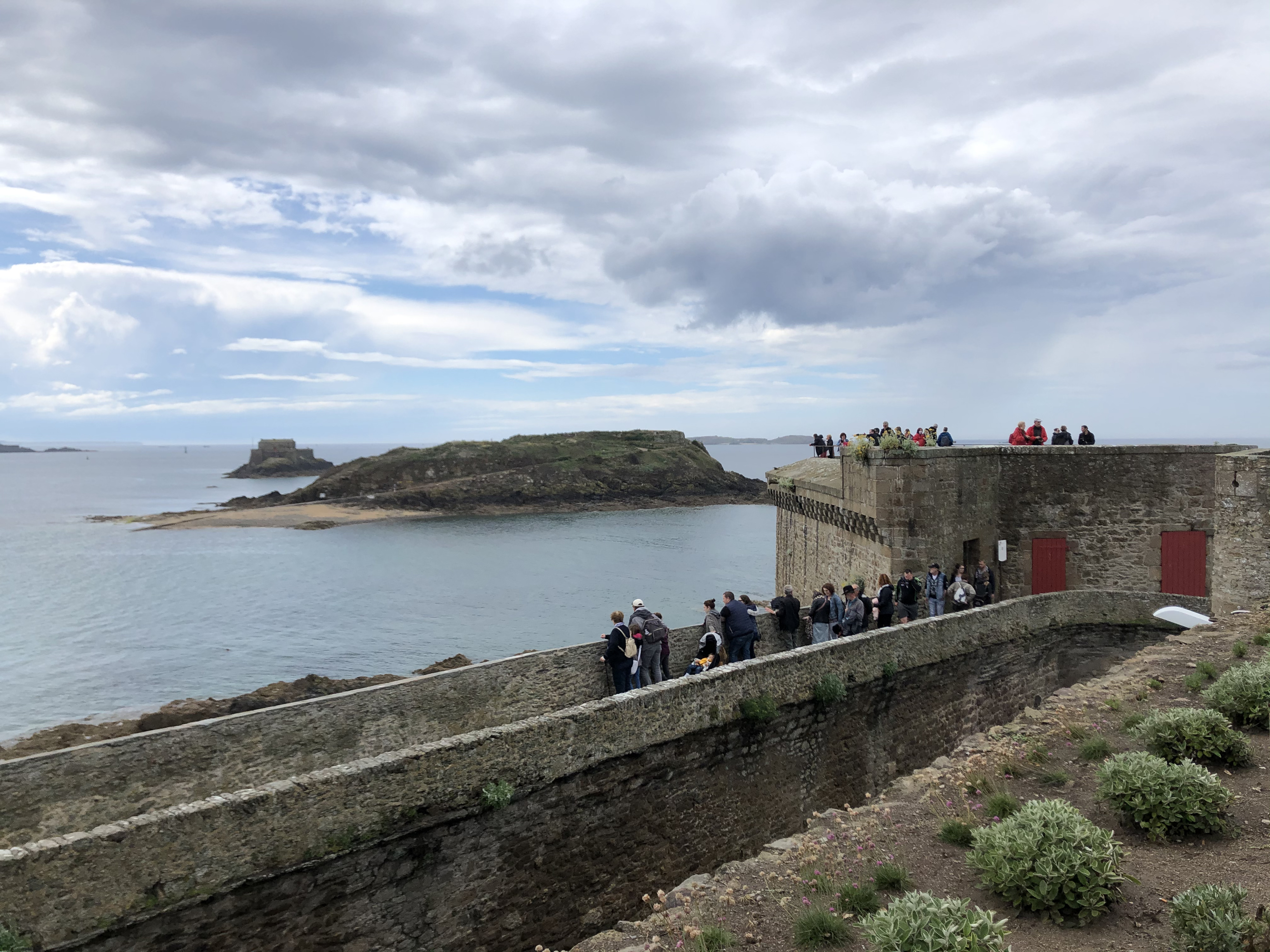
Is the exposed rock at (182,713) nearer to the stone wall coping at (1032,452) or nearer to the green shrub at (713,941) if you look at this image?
the stone wall coping at (1032,452)

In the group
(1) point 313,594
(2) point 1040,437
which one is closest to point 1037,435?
(2) point 1040,437

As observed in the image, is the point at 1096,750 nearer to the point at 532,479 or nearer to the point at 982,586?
the point at 982,586

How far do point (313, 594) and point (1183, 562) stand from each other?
41.6 metres

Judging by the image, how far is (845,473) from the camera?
20969 mm

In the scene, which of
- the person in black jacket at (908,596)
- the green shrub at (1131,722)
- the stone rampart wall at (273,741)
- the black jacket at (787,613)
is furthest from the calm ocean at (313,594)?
the green shrub at (1131,722)

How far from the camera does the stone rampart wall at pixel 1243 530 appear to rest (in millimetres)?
15109

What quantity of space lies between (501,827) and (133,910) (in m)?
3.34

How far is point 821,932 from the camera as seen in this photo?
607 centimetres

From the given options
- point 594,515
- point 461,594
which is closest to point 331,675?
point 461,594

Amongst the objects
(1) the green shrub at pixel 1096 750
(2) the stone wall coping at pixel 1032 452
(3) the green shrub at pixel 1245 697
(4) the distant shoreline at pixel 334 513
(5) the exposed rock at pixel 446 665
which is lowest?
(5) the exposed rock at pixel 446 665

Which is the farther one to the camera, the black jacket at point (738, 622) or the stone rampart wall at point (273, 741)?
the black jacket at point (738, 622)

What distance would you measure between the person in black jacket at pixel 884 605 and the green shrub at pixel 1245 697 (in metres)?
6.12

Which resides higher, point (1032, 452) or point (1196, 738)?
point (1032, 452)

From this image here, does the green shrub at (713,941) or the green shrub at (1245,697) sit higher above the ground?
the green shrub at (1245,697)
